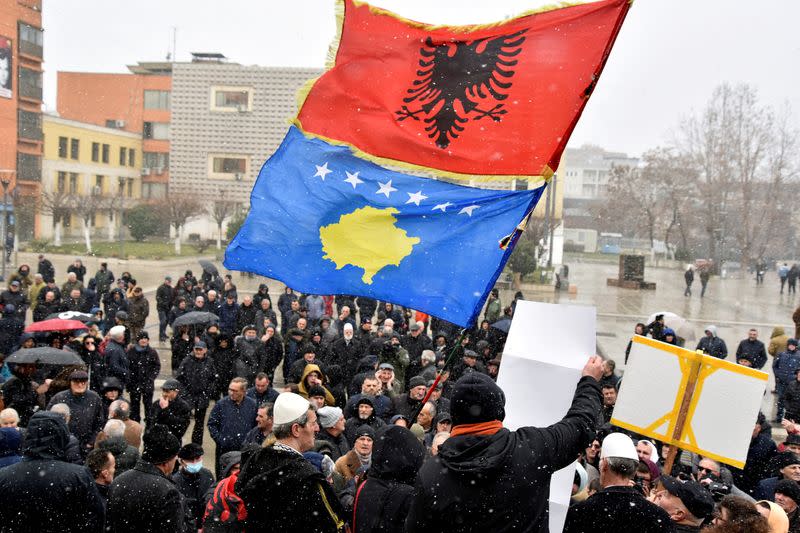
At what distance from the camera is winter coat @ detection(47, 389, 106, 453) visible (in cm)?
770

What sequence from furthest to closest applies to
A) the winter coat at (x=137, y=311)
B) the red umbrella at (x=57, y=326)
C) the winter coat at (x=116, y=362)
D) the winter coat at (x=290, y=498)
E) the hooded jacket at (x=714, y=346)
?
the winter coat at (x=137, y=311) → the hooded jacket at (x=714, y=346) → the red umbrella at (x=57, y=326) → the winter coat at (x=116, y=362) → the winter coat at (x=290, y=498)

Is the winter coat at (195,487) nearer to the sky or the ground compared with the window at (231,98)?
nearer to the ground

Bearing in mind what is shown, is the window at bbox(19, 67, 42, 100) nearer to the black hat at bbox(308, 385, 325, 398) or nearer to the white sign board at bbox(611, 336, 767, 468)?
the black hat at bbox(308, 385, 325, 398)

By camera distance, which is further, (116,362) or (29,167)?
(29,167)

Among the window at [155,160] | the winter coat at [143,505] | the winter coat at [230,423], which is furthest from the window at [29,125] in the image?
the winter coat at [143,505]

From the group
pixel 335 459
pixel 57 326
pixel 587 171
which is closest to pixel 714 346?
pixel 335 459

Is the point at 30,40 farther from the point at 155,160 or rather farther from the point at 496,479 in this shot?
the point at 496,479

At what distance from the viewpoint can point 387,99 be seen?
5469 mm

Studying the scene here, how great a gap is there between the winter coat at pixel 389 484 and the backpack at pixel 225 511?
1.87 ft

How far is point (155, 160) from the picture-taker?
201 feet

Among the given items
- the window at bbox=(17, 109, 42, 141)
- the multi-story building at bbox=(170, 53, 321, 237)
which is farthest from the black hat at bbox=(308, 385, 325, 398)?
the window at bbox=(17, 109, 42, 141)

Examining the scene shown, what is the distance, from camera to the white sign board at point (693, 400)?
3973 millimetres

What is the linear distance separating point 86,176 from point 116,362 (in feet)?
161

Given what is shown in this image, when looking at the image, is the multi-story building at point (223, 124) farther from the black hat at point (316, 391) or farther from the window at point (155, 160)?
the black hat at point (316, 391)
